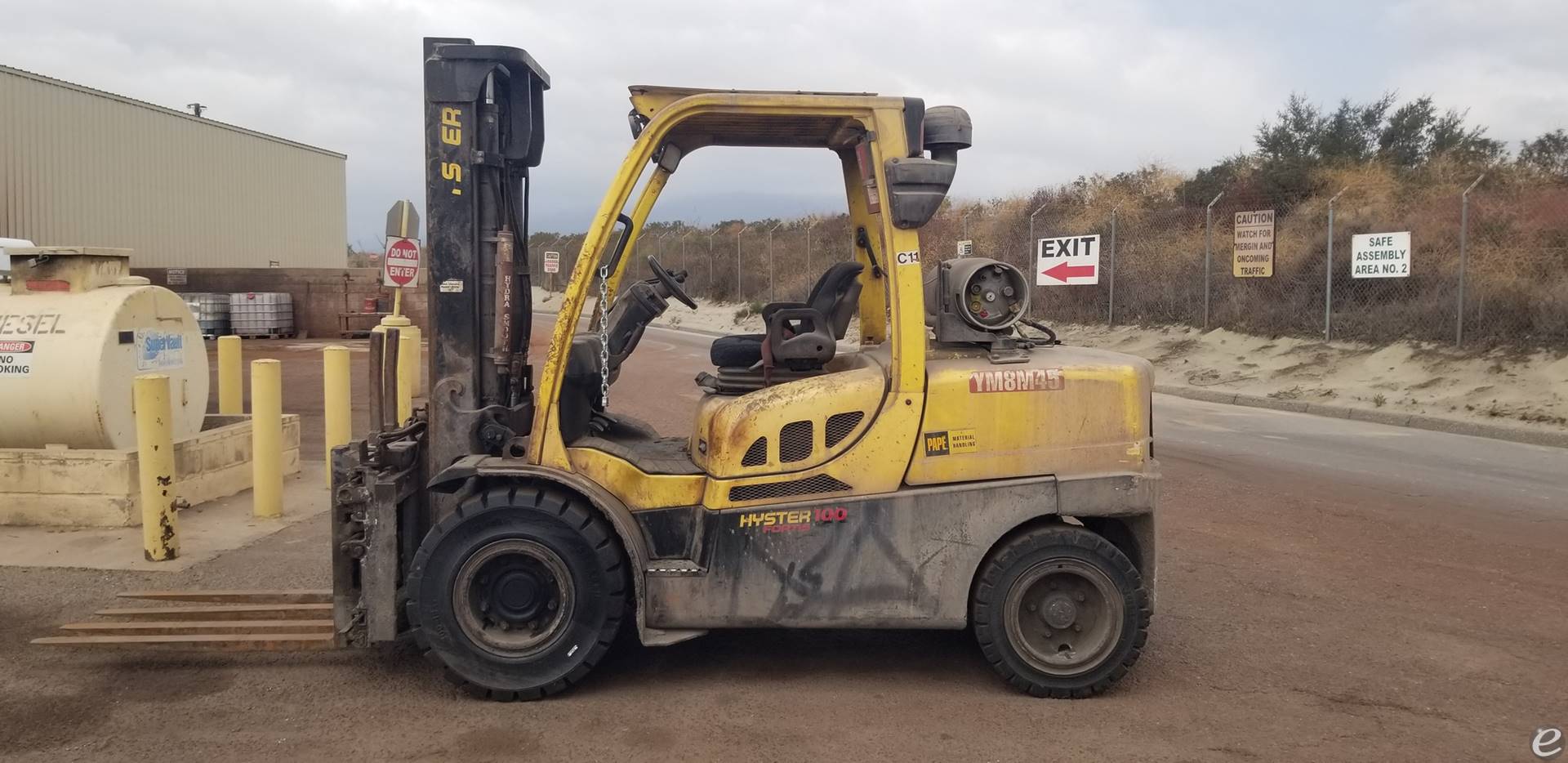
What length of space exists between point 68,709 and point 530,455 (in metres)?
2.19

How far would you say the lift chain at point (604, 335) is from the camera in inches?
204

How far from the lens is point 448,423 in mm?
5137

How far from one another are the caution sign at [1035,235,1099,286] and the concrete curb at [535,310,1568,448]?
4498 mm

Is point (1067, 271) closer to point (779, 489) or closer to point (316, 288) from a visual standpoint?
point (316, 288)

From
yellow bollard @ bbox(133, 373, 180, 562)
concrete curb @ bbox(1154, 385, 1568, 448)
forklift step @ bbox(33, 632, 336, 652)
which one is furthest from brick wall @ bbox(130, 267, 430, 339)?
forklift step @ bbox(33, 632, 336, 652)

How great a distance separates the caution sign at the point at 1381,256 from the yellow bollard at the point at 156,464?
17.2 meters

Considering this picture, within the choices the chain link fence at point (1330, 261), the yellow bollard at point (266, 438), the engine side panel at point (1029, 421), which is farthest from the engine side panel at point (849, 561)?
the chain link fence at point (1330, 261)

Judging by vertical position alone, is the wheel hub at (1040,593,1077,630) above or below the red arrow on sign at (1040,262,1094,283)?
below

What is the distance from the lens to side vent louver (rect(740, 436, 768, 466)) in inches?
190

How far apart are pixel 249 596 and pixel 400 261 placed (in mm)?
9780

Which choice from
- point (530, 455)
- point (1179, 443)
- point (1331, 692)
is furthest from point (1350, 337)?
point (530, 455)

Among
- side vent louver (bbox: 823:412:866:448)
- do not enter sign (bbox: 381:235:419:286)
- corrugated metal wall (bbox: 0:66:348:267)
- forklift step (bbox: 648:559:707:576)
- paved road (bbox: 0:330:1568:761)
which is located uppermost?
corrugated metal wall (bbox: 0:66:348:267)

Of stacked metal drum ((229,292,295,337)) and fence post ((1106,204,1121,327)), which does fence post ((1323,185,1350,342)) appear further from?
stacked metal drum ((229,292,295,337))

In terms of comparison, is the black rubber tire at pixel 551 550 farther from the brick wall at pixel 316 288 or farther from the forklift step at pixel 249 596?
the brick wall at pixel 316 288
